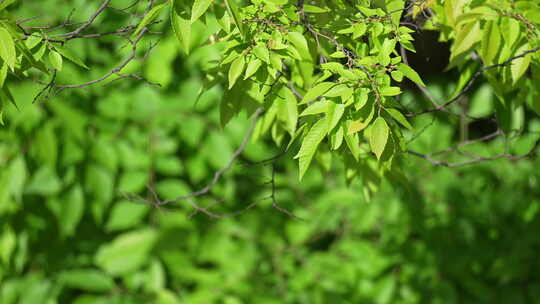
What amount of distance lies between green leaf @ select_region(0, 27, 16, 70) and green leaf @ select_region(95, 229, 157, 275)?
6.42ft

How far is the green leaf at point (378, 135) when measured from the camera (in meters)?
1.17

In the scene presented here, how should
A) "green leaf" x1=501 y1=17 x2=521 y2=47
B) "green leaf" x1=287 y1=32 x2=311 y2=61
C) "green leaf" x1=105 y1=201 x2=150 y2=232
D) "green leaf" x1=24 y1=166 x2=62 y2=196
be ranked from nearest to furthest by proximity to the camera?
"green leaf" x1=287 y1=32 x2=311 y2=61 < "green leaf" x1=501 y1=17 x2=521 y2=47 < "green leaf" x1=24 y1=166 x2=62 y2=196 < "green leaf" x1=105 y1=201 x2=150 y2=232

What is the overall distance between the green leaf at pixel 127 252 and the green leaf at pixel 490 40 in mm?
1989

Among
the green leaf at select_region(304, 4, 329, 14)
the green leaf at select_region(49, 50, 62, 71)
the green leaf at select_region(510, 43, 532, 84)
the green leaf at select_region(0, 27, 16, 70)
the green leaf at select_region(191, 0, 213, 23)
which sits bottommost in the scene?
the green leaf at select_region(510, 43, 532, 84)

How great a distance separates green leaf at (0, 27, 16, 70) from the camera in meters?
1.23

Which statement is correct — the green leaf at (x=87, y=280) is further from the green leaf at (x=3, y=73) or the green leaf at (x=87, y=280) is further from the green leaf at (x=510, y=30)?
the green leaf at (x=510, y=30)

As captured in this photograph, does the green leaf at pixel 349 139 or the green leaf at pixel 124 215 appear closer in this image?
the green leaf at pixel 349 139

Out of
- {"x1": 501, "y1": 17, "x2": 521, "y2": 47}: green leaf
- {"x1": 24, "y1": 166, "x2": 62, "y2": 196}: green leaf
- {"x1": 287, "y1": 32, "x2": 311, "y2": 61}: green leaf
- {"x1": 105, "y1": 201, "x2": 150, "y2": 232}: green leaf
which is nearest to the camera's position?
{"x1": 287, "y1": 32, "x2": 311, "y2": 61}: green leaf

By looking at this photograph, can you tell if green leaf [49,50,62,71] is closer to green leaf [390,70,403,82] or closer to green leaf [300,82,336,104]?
green leaf [300,82,336,104]

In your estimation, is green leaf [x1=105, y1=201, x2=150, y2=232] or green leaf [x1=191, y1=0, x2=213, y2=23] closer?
green leaf [x1=191, y1=0, x2=213, y2=23]

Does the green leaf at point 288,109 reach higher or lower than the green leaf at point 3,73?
lower

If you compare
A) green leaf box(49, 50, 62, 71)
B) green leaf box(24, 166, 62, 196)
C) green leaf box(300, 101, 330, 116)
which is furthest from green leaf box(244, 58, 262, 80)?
green leaf box(24, 166, 62, 196)

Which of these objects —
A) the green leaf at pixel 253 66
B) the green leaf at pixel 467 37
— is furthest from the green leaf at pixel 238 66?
the green leaf at pixel 467 37

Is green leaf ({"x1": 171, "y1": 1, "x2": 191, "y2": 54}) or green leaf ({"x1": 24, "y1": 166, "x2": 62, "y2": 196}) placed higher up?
green leaf ({"x1": 171, "y1": 1, "x2": 191, "y2": 54})
